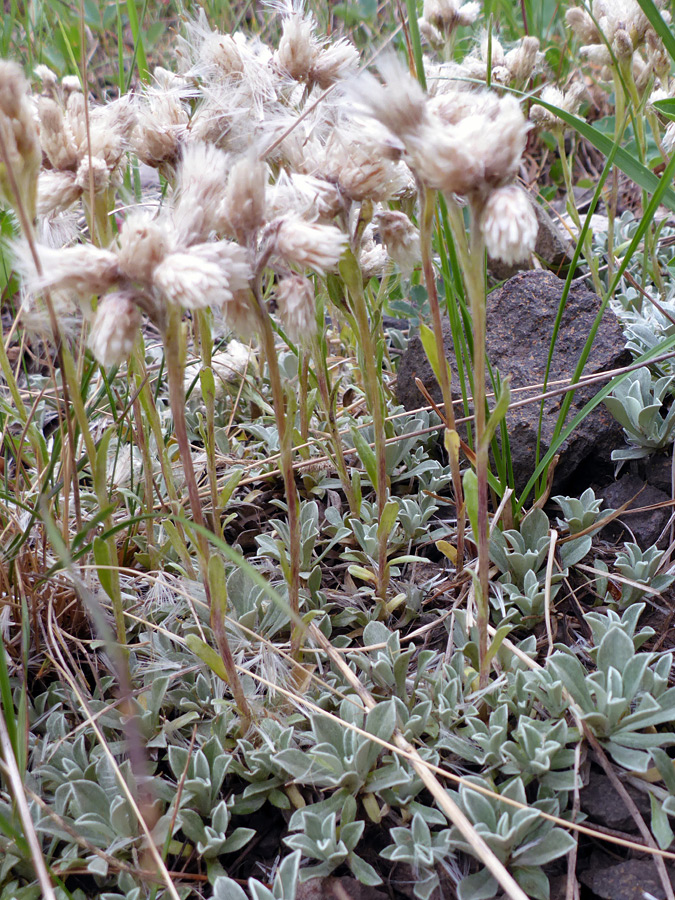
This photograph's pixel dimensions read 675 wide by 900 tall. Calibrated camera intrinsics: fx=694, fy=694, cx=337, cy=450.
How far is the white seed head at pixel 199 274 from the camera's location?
0.88 metres

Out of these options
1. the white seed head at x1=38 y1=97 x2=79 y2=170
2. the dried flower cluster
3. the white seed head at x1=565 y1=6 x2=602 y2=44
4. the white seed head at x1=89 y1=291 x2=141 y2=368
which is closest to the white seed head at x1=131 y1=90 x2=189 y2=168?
the white seed head at x1=38 y1=97 x2=79 y2=170

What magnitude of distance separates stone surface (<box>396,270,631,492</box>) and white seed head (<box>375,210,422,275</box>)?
0.63 meters

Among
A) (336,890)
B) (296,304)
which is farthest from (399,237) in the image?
(336,890)

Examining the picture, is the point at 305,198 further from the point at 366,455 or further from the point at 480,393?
the point at 366,455

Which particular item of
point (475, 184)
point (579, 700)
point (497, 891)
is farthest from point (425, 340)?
point (497, 891)

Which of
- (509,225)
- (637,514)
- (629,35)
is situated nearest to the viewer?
(509,225)

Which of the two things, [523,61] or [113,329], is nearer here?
[113,329]

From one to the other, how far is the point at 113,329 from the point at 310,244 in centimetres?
30

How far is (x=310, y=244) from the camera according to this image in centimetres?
Result: 99

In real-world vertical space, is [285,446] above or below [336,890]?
above

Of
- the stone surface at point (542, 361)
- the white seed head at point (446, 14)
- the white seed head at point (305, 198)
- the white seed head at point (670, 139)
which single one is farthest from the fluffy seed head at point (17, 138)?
the white seed head at point (670, 139)

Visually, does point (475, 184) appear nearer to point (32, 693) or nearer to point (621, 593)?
point (621, 593)

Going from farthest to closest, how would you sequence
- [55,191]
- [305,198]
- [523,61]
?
1. [523,61]
2. [55,191]
3. [305,198]

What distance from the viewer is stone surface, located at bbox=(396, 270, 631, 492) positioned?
1.84m
